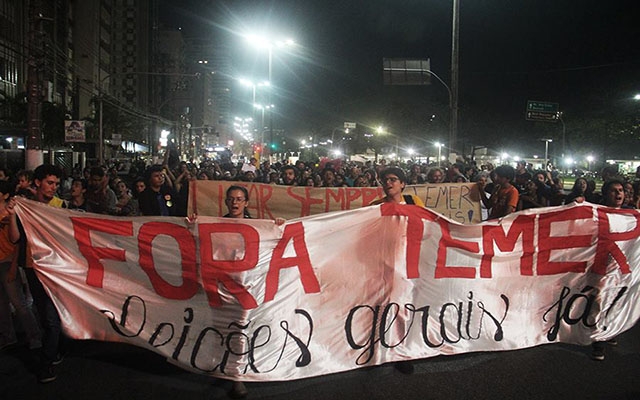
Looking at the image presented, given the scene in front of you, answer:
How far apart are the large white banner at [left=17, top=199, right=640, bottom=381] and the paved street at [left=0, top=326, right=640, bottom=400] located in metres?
0.16

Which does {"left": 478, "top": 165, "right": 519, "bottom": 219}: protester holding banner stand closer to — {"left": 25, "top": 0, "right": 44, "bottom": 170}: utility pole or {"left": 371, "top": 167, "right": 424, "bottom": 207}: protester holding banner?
{"left": 371, "top": 167, "right": 424, "bottom": 207}: protester holding banner

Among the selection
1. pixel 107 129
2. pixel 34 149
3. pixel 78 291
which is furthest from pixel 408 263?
pixel 107 129

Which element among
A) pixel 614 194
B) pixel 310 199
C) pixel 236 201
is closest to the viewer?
pixel 236 201

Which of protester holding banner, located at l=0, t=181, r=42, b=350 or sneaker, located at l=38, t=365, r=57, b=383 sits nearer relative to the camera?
sneaker, located at l=38, t=365, r=57, b=383

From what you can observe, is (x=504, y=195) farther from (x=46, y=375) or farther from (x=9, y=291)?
(x=9, y=291)

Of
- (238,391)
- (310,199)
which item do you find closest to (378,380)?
(238,391)

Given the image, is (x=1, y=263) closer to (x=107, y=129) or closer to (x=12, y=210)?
(x=12, y=210)

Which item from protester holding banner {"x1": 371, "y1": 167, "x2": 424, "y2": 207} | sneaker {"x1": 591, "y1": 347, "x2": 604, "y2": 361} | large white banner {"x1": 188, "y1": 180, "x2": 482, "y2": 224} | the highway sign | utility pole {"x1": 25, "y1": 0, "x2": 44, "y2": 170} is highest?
the highway sign

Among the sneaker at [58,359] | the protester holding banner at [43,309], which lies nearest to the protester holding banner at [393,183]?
the protester holding banner at [43,309]

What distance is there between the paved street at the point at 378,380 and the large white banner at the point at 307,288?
0.16 meters

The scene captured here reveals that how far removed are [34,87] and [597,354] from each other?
10991mm

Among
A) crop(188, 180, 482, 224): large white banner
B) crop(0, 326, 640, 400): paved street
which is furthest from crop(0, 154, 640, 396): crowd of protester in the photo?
crop(188, 180, 482, 224): large white banner

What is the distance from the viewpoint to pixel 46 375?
4.46 meters

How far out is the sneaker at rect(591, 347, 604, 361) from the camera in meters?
5.04
